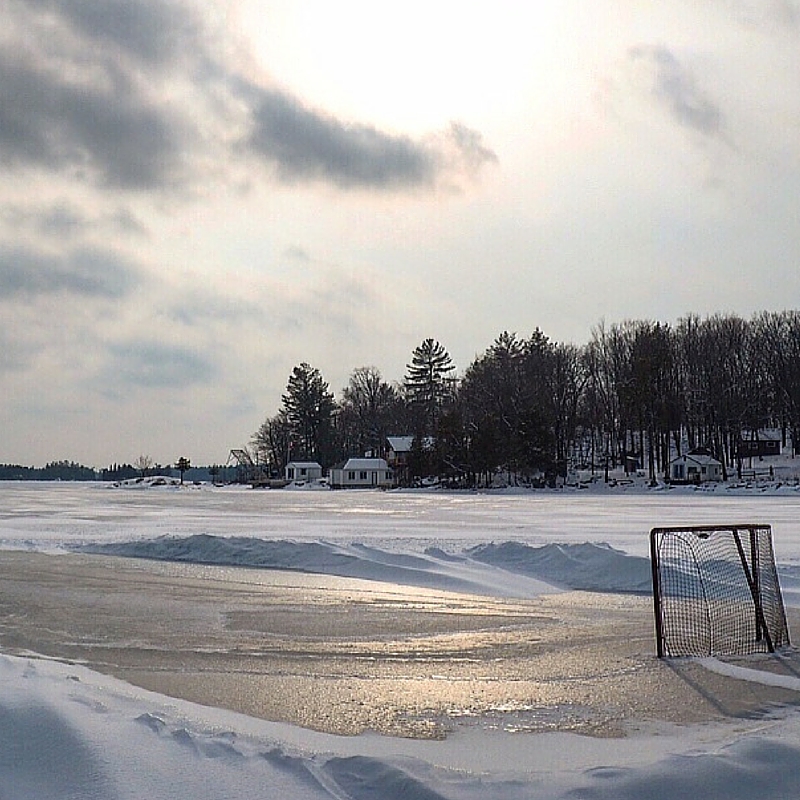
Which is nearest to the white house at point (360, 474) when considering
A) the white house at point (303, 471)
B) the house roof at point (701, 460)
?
the white house at point (303, 471)

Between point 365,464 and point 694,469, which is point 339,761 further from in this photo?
point 365,464

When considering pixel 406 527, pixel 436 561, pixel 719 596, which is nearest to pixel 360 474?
pixel 406 527

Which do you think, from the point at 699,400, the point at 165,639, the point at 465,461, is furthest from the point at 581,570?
the point at 699,400

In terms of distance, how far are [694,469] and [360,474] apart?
42234mm

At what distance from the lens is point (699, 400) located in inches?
3661

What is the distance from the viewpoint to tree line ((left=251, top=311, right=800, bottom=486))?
3349 inches

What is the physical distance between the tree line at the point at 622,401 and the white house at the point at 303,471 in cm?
2254

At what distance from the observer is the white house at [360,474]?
359 ft

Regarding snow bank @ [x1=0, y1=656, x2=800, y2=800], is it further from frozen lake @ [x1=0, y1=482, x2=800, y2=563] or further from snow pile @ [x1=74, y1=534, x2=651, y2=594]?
frozen lake @ [x1=0, y1=482, x2=800, y2=563]

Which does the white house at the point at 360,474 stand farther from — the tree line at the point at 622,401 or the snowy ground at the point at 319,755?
the snowy ground at the point at 319,755

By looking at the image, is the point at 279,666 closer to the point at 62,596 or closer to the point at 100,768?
the point at 100,768

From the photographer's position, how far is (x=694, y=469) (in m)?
80.9

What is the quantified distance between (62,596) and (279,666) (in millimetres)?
6502

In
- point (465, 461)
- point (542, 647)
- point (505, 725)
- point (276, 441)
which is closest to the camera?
point (505, 725)
